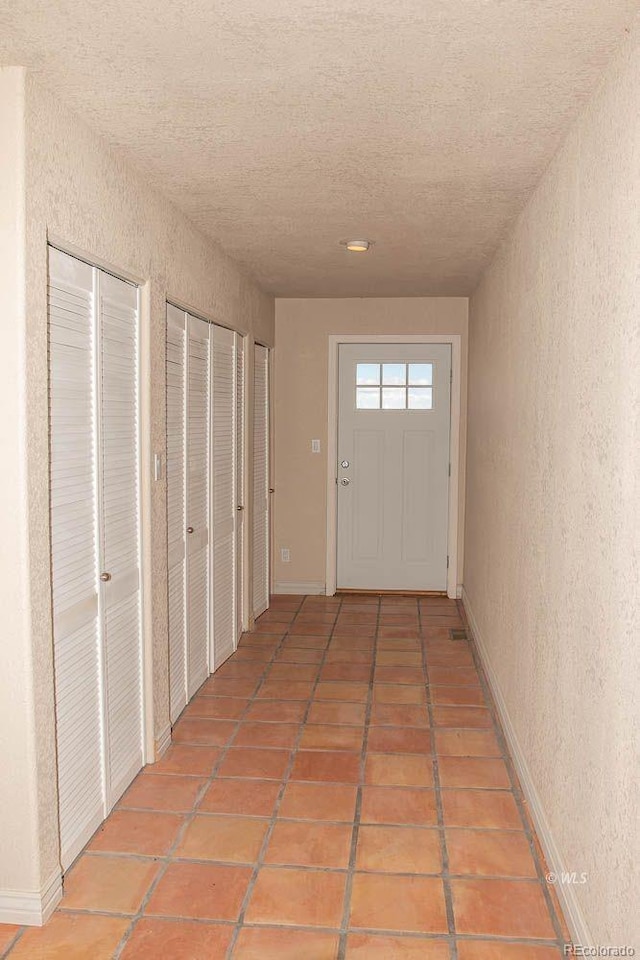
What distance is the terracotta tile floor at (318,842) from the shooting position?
2137 mm

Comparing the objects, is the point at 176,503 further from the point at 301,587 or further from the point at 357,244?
the point at 301,587

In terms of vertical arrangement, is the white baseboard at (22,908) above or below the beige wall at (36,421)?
below

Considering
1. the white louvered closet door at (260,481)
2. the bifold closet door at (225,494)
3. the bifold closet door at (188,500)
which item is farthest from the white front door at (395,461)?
the bifold closet door at (188,500)

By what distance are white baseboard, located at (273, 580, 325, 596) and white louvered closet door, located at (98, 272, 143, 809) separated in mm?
3151

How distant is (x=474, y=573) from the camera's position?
204 inches

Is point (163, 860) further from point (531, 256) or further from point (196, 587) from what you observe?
point (531, 256)

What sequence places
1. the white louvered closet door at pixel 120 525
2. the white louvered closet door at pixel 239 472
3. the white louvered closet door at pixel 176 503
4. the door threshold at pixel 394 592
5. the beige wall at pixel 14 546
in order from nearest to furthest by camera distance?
the beige wall at pixel 14 546 → the white louvered closet door at pixel 120 525 → the white louvered closet door at pixel 176 503 → the white louvered closet door at pixel 239 472 → the door threshold at pixel 394 592

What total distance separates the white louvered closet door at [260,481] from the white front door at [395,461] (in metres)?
0.75

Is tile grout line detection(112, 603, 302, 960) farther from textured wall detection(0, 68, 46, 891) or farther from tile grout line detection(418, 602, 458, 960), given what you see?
tile grout line detection(418, 602, 458, 960)

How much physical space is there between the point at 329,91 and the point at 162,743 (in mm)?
2559

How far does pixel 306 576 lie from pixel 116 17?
483cm

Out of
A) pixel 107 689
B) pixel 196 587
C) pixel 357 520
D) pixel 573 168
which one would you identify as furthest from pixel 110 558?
pixel 357 520

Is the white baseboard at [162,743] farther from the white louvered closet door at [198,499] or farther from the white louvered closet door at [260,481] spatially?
the white louvered closet door at [260,481]

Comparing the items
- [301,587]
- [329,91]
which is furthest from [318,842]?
[301,587]
